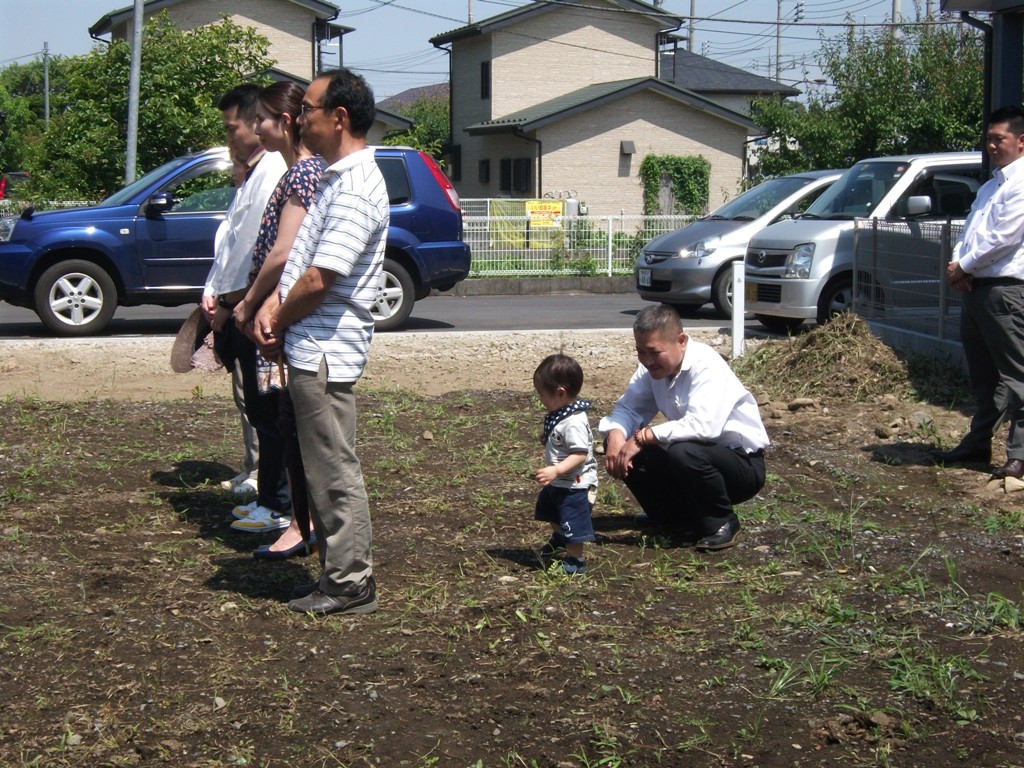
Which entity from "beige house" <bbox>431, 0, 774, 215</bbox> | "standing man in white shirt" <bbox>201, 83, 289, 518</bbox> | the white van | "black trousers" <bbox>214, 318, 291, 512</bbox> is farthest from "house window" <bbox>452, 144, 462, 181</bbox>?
"black trousers" <bbox>214, 318, 291, 512</bbox>

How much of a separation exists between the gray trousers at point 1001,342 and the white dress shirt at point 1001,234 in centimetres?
10

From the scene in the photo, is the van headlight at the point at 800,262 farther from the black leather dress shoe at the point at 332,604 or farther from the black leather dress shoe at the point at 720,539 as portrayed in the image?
the black leather dress shoe at the point at 332,604

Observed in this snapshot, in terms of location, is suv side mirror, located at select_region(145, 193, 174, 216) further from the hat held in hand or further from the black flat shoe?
the black flat shoe

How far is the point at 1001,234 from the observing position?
605 centimetres

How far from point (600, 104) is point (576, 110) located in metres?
0.80

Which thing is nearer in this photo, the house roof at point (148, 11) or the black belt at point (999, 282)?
the black belt at point (999, 282)

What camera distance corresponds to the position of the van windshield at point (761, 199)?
47.4 ft

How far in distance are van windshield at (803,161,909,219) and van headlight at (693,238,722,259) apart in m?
1.50

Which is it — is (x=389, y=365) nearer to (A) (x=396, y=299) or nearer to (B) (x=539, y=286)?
(A) (x=396, y=299)

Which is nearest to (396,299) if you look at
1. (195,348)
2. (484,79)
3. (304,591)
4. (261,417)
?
(195,348)

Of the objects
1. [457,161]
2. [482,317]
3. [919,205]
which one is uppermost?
[457,161]

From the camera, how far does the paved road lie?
13320mm

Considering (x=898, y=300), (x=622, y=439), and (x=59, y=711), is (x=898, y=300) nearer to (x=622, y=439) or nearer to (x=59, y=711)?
(x=622, y=439)

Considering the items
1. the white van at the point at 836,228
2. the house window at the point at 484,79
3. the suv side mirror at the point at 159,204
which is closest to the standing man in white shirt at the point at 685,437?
the white van at the point at 836,228
